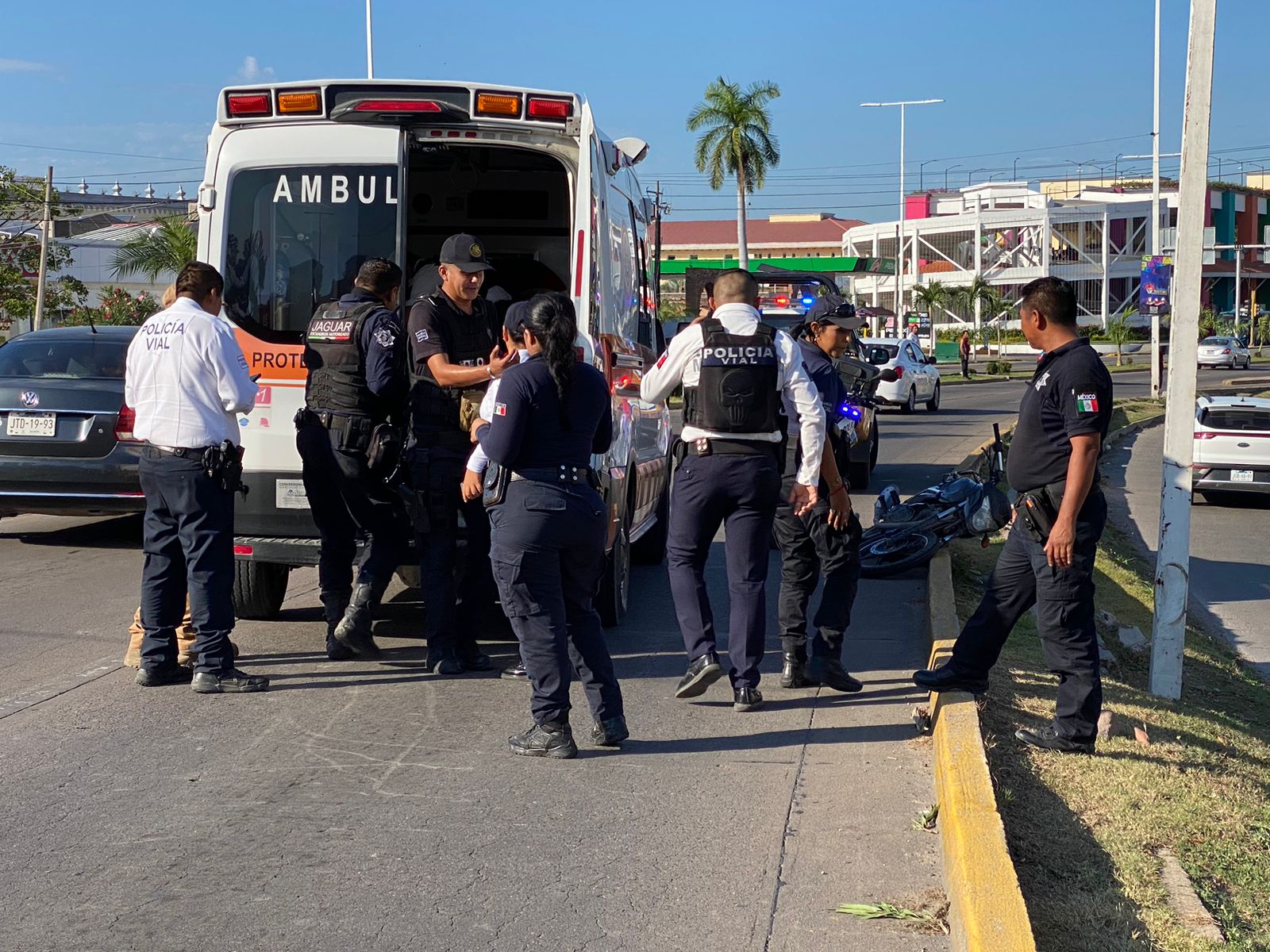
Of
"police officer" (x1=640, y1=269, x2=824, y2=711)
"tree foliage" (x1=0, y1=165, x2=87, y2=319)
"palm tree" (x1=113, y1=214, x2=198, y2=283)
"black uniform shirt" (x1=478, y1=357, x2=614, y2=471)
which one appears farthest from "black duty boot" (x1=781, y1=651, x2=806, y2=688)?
"tree foliage" (x1=0, y1=165, x2=87, y2=319)

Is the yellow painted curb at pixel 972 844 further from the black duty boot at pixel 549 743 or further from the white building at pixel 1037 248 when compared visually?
the white building at pixel 1037 248

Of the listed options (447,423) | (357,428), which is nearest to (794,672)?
(447,423)

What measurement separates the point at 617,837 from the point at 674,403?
19.3 m

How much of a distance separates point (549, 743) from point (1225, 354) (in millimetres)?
57773

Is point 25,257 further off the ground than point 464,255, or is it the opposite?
point 25,257

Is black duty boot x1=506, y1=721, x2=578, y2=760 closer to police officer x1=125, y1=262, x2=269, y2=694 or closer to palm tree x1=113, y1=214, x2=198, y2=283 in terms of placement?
police officer x1=125, y1=262, x2=269, y2=694

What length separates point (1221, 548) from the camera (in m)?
14.0

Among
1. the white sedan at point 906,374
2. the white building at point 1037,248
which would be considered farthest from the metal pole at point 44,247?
the white building at point 1037,248

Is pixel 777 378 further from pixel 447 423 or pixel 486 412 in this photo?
pixel 447 423

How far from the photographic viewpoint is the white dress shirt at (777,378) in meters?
6.19

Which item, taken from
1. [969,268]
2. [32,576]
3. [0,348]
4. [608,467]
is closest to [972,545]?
[608,467]

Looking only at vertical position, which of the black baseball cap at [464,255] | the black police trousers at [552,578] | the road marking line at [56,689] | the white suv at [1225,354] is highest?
the white suv at [1225,354]

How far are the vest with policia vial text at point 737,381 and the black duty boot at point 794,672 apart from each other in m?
1.25

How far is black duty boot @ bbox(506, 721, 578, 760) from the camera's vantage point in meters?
5.58
